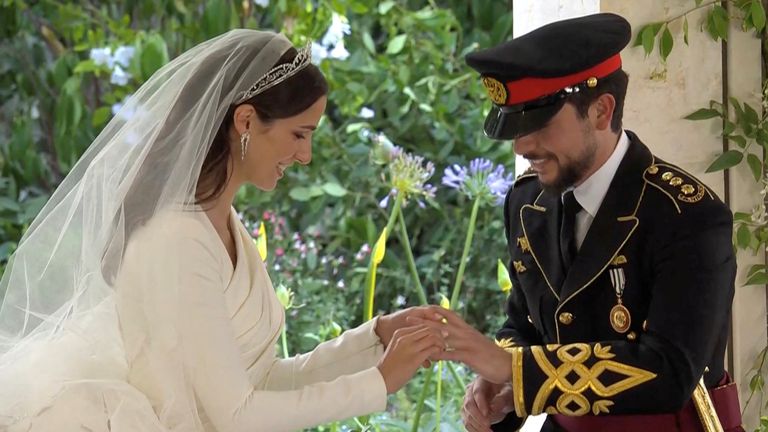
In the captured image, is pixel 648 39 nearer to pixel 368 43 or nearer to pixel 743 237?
pixel 743 237

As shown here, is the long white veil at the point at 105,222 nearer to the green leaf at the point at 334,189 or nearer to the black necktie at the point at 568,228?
the black necktie at the point at 568,228

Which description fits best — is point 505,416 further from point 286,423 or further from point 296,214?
point 296,214

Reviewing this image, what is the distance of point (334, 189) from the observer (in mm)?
3979

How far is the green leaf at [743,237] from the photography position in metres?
2.49

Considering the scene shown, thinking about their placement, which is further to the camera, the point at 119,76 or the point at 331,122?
the point at 331,122

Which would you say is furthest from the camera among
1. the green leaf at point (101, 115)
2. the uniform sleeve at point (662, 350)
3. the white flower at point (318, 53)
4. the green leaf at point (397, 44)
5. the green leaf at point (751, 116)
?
the green leaf at point (397, 44)

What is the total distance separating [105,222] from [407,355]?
52cm

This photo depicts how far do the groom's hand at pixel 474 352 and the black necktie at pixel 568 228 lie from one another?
0.19 metres

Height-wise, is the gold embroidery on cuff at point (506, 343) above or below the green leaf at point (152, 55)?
below

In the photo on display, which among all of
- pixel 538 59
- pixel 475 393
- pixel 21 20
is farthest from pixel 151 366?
pixel 21 20

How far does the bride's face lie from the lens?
1.97 m

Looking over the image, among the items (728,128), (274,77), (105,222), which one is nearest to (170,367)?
(105,222)

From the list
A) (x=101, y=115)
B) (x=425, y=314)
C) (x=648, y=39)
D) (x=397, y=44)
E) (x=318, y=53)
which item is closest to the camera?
(x=425, y=314)

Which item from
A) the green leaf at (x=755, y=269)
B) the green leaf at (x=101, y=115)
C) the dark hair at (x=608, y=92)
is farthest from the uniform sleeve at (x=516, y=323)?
the green leaf at (x=101, y=115)
